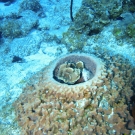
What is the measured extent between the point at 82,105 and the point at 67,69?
2.71 feet

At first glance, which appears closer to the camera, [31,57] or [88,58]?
[88,58]

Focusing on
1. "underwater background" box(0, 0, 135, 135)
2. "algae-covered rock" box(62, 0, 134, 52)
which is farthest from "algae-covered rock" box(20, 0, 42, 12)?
"algae-covered rock" box(62, 0, 134, 52)

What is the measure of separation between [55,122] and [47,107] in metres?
0.25

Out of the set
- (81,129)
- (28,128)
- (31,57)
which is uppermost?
(81,129)

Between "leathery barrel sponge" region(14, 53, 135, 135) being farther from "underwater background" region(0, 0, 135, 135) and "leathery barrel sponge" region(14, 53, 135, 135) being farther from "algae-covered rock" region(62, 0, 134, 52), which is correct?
"algae-covered rock" region(62, 0, 134, 52)

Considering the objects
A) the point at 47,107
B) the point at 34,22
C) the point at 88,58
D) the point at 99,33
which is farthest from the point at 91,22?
the point at 47,107

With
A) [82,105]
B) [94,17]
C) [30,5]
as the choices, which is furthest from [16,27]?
[82,105]

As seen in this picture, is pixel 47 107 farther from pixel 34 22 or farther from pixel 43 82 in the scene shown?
pixel 34 22

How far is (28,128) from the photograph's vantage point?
9.37 feet

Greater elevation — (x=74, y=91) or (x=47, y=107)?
(x=74, y=91)

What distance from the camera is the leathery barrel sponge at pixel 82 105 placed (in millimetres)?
2545

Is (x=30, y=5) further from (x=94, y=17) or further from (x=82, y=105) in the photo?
(x=82, y=105)

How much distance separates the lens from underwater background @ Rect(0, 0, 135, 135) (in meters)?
2.58

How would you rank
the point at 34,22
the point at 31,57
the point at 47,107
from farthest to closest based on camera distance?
the point at 34,22 → the point at 31,57 → the point at 47,107
